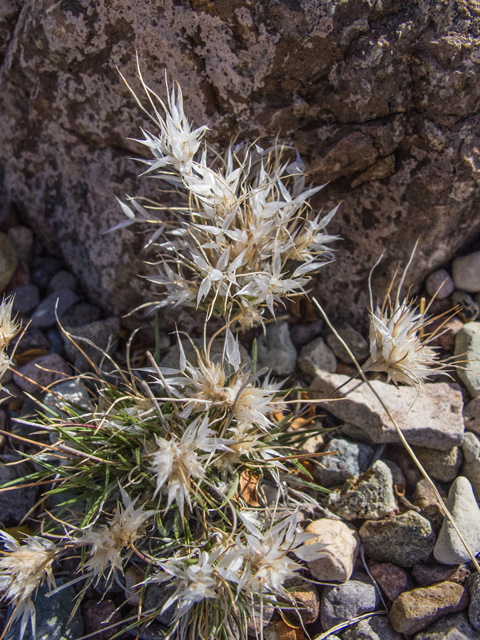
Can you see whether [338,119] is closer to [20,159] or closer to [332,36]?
[332,36]

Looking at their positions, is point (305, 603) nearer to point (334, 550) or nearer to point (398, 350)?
point (334, 550)

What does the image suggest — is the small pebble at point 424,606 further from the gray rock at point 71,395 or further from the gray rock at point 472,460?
the gray rock at point 71,395

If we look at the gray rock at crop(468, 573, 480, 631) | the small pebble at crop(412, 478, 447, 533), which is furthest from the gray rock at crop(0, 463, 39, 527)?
the gray rock at crop(468, 573, 480, 631)

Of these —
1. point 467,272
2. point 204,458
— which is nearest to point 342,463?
point 204,458

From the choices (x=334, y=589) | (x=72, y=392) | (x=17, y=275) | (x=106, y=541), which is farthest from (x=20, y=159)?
(x=334, y=589)

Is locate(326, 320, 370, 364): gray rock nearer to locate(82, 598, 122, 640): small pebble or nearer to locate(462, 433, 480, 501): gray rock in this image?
locate(462, 433, 480, 501): gray rock

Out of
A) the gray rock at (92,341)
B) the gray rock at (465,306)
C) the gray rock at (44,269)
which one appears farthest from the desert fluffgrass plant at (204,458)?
the gray rock at (44,269)

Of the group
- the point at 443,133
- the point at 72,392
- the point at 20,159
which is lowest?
the point at 72,392
